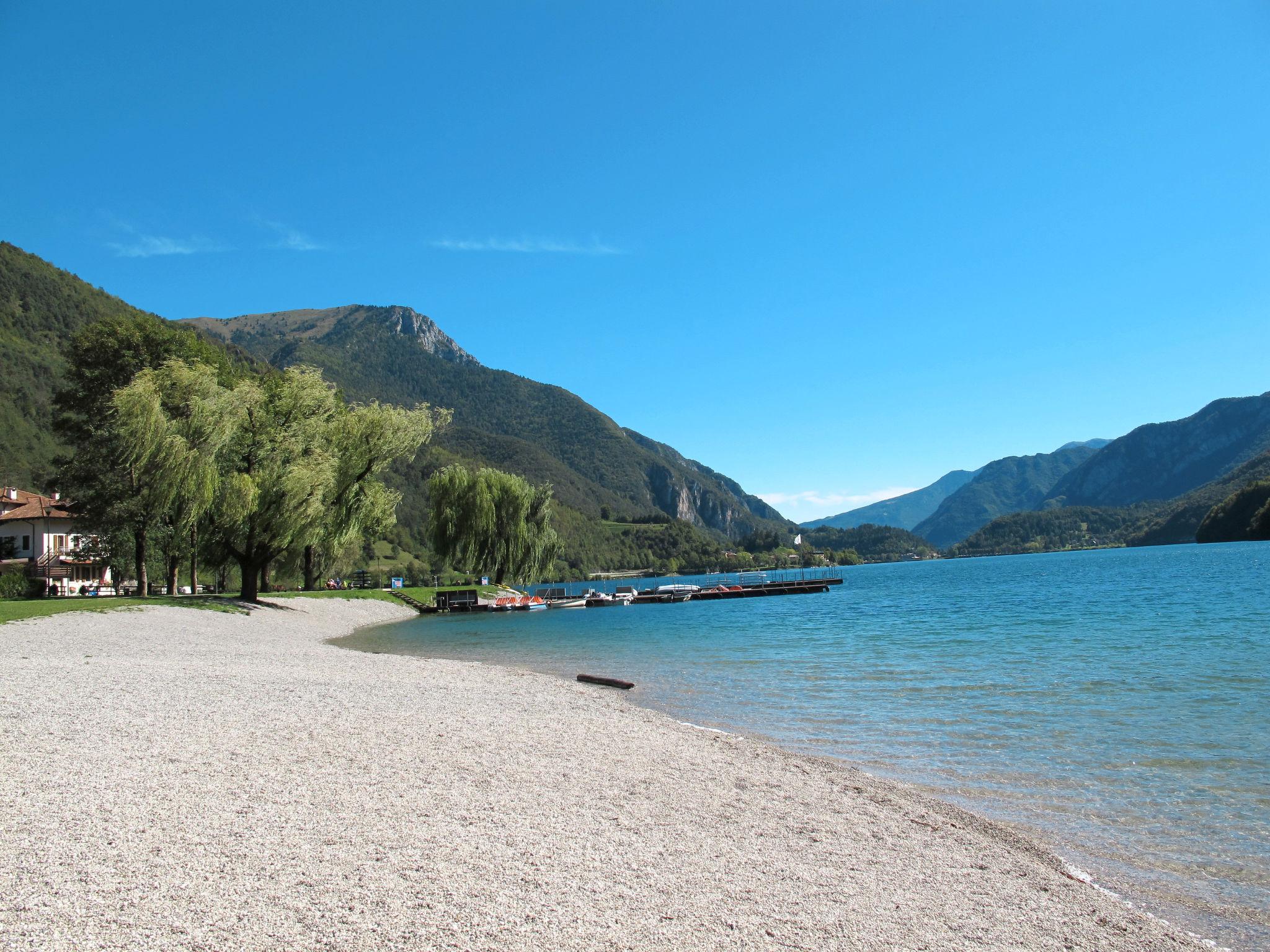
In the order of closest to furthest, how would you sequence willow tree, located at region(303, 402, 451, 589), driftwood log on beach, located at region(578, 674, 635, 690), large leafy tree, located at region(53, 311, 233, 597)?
driftwood log on beach, located at region(578, 674, 635, 690), large leafy tree, located at region(53, 311, 233, 597), willow tree, located at region(303, 402, 451, 589)

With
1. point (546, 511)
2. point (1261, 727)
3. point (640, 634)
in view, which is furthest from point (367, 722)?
point (546, 511)

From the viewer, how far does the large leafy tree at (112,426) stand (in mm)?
35906

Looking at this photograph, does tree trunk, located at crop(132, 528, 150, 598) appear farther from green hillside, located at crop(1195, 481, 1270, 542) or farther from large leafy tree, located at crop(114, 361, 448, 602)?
green hillside, located at crop(1195, 481, 1270, 542)

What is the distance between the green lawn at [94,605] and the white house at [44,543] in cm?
2267

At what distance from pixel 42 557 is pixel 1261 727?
224 ft

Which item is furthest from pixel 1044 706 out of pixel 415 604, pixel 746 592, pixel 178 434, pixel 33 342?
pixel 33 342

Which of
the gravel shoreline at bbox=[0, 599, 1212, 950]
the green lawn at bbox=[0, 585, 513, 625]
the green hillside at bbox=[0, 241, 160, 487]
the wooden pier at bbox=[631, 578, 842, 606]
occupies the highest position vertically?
the green hillside at bbox=[0, 241, 160, 487]

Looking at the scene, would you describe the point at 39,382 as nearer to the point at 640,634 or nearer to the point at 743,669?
the point at 640,634

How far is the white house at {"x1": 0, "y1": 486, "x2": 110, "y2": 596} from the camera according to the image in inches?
2115

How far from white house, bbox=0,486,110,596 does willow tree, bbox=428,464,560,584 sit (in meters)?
23.1

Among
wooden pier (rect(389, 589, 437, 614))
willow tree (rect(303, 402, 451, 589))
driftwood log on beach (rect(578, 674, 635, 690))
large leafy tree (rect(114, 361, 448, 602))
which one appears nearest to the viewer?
driftwood log on beach (rect(578, 674, 635, 690))

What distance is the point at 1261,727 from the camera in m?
12.5

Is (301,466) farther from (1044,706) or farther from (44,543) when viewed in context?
(44,543)

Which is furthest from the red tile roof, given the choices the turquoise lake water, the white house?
the turquoise lake water
